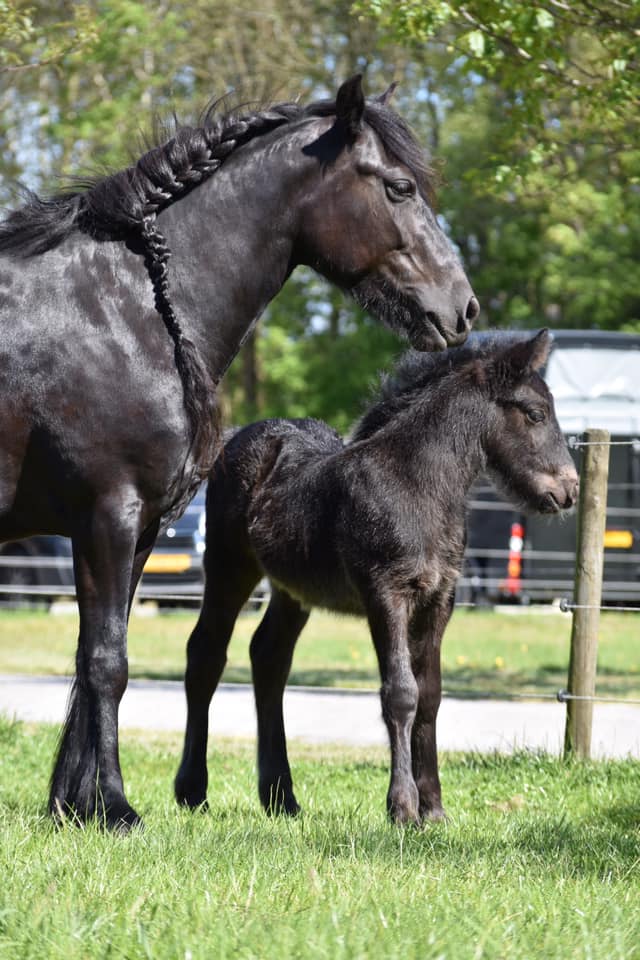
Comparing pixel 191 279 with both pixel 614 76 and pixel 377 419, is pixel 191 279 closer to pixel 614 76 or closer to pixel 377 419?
pixel 377 419

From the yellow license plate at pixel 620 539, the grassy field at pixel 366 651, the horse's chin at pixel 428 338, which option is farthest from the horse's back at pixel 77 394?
the yellow license plate at pixel 620 539

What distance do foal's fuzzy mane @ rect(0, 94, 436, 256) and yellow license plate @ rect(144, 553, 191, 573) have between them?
13439 millimetres

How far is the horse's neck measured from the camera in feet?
16.2

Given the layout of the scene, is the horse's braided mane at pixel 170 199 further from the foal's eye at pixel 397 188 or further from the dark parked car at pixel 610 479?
the dark parked car at pixel 610 479

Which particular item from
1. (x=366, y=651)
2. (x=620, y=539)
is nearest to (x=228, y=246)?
(x=366, y=651)

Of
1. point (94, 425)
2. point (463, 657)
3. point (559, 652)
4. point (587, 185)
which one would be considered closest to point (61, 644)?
point (463, 657)

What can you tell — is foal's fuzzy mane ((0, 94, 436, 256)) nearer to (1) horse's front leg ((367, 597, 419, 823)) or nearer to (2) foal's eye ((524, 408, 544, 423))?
(2) foal's eye ((524, 408, 544, 423))

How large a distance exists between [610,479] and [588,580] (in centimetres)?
1189

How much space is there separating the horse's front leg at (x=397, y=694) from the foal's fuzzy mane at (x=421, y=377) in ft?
3.35

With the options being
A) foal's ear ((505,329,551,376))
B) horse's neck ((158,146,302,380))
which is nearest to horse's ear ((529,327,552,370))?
foal's ear ((505,329,551,376))

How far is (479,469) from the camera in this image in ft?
20.1

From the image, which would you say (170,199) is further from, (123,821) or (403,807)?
(403,807)

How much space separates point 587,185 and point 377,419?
72.5ft

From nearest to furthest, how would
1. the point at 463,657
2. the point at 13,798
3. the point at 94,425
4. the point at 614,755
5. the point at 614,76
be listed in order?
1. the point at 94,425
2. the point at 13,798
3. the point at 614,755
4. the point at 614,76
5. the point at 463,657
